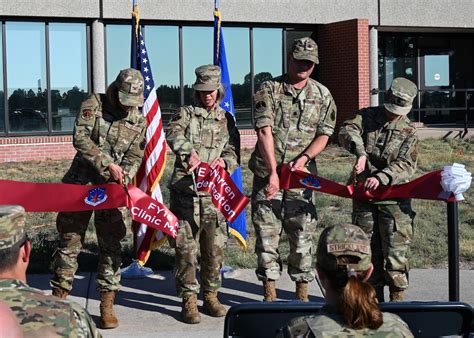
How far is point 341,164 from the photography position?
51.8 ft

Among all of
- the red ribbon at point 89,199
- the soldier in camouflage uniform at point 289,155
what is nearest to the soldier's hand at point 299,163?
the soldier in camouflage uniform at point 289,155

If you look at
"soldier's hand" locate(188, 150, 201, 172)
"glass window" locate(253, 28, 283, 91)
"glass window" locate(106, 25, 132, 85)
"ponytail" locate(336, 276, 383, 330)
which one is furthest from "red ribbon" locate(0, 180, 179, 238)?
"glass window" locate(253, 28, 283, 91)


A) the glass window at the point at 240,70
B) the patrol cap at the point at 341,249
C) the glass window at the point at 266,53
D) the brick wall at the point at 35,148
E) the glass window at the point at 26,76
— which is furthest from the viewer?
the glass window at the point at 266,53

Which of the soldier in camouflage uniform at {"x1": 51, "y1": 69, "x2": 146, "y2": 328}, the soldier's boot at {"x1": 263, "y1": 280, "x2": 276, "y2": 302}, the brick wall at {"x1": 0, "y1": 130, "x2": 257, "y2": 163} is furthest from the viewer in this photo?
the brick wall at {"x1": 0, "y1": 130, "x2": 257, "y2": 163}

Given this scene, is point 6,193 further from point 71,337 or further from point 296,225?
point 71,337

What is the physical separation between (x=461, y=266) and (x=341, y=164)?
7062mm

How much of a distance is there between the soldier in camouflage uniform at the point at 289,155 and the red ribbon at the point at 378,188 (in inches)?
2.9

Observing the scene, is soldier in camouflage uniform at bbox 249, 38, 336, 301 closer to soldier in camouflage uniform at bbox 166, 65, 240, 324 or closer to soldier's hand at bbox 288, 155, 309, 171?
soldier's hand at bbox 288, 155, 309, 171

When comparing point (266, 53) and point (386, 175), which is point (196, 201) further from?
point (266, 53)

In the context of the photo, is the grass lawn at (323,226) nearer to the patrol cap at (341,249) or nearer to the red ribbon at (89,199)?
the red ribbon at (89,199)

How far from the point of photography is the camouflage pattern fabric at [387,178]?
661cm

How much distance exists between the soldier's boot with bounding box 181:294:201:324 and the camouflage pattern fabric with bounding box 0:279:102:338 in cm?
361

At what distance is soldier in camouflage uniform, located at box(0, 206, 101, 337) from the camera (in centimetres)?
289

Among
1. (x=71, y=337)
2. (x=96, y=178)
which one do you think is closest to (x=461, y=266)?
(x=96, y=178)
